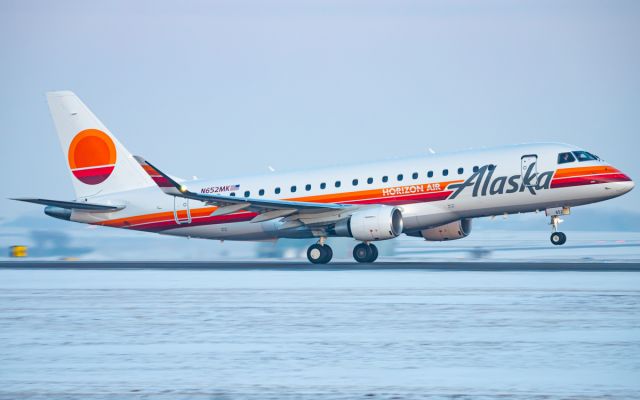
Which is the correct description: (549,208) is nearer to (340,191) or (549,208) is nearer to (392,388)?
(340,191)

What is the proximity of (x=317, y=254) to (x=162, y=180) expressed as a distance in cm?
715

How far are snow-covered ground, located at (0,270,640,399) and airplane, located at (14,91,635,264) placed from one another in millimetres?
9698

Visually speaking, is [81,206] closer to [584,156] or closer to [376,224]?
[376,224]

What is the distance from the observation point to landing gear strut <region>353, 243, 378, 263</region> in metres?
39.7

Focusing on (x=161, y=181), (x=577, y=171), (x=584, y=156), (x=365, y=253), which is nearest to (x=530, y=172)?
(x=577, y=171)

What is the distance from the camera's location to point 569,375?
12.3 m

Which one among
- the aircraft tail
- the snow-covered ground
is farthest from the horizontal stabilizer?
the snow-covered ground

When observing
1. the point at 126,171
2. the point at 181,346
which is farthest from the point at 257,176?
the point at 181,346

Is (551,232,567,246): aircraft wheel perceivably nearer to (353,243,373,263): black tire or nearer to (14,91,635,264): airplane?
(14,91,635,264): airplane

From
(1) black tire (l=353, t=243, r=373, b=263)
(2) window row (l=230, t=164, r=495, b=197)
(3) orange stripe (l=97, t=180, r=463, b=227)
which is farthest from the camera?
(1) black tire (l=353, t=243, r=373, b=263)

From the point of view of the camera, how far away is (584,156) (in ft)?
120

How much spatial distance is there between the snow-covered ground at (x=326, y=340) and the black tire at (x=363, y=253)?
12335 mm

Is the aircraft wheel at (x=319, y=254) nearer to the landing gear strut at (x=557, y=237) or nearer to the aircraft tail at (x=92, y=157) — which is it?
the aircraft tail at (x=92, y=157)

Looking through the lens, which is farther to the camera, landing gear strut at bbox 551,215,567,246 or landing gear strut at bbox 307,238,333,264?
landing gear strut at bbox 307,238,333,264
